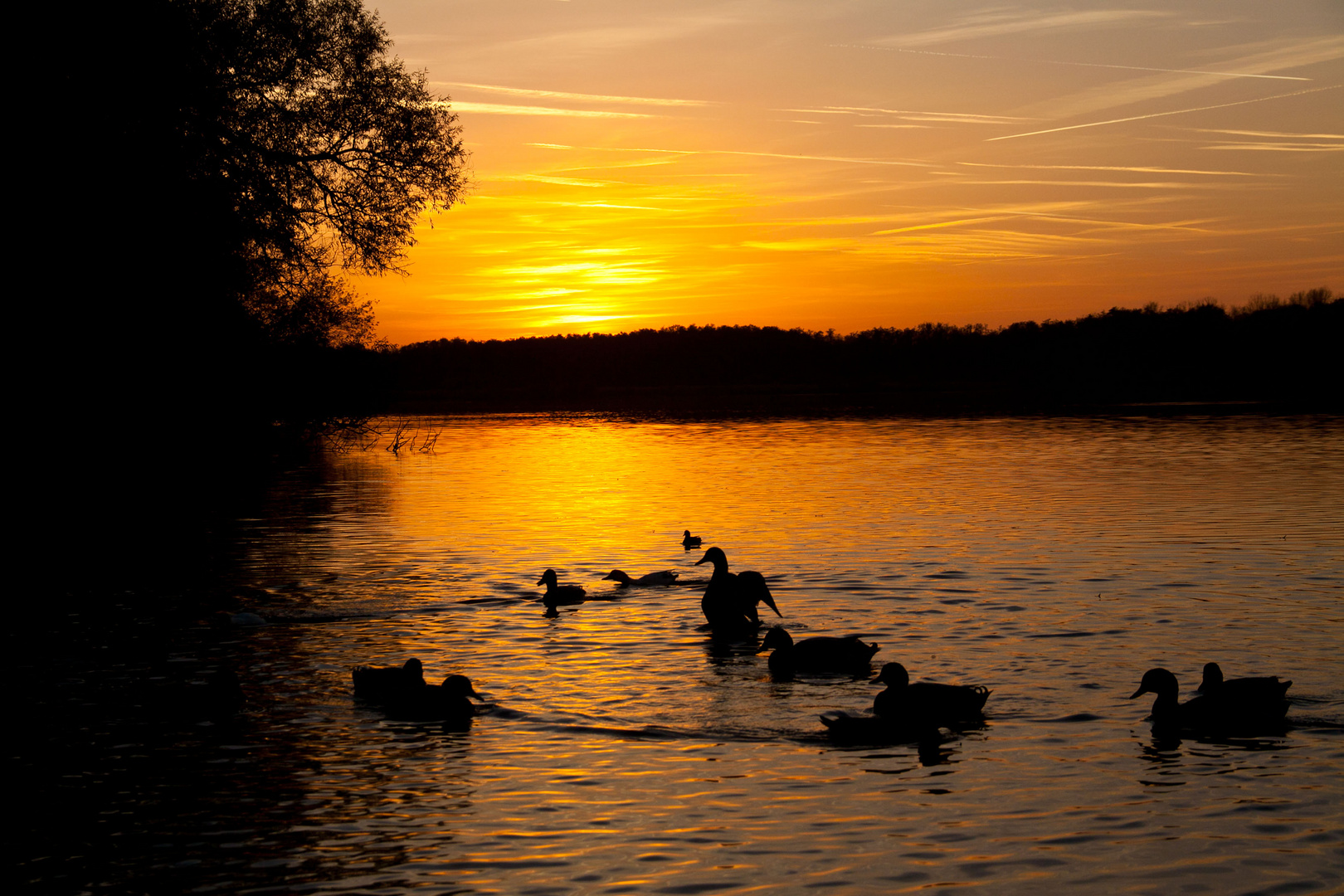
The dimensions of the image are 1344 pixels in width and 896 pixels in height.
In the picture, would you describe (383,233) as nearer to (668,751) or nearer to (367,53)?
(367,53)

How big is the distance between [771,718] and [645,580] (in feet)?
27.8

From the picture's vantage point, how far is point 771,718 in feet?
40.0

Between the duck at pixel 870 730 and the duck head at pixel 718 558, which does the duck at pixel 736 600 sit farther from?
the duck at pixel 870 730

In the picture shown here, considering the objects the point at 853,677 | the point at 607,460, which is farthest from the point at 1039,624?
the point at 607,460

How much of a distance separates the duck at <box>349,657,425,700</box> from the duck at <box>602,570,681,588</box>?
7.79 metres

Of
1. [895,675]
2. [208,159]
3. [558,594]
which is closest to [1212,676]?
[895,675]

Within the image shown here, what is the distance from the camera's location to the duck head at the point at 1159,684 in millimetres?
11438

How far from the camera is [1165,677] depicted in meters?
11.6

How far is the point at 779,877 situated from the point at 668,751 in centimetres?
309

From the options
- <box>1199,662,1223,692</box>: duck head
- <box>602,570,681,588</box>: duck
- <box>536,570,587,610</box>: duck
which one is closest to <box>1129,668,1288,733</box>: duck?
<box>1199,662,1223,692</box>: duck head

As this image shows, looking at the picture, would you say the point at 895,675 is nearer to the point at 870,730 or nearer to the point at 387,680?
the point at 870,730

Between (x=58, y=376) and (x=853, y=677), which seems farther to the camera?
(x=58, y=376)

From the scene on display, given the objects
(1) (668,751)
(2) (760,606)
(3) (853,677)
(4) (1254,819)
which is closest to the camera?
(4) (1254,819)

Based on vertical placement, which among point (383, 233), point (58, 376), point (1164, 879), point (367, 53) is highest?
point (367, 53)
